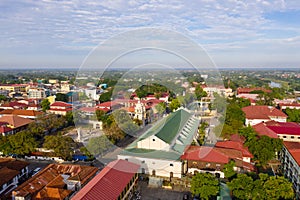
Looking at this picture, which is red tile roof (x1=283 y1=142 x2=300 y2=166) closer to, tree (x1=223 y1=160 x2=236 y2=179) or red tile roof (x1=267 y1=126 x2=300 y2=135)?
tree (x1=223 y1=160 x2=236 y2=179)

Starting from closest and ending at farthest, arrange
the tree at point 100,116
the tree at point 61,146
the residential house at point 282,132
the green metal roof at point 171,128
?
the green metal roof at point 171,128 → the tree at point 61,146 → the residential house at point 282,132 → the tree at point 100,116

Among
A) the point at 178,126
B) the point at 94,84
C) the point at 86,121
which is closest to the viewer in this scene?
the point at 178,126

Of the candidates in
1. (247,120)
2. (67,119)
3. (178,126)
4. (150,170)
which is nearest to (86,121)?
(67,119)

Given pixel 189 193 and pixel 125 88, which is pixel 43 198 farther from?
pixel 125 88

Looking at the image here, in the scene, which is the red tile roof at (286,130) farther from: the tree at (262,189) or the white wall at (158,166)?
the white wall at (158,166)

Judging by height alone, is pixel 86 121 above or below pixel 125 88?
below

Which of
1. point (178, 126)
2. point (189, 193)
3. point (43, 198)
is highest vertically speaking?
point (178, 126)

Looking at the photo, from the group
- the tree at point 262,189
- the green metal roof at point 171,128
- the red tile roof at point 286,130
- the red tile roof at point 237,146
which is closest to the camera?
the tree at point 262,189

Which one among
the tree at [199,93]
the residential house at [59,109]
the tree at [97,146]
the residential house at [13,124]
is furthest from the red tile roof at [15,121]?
the tree at [199,93]
